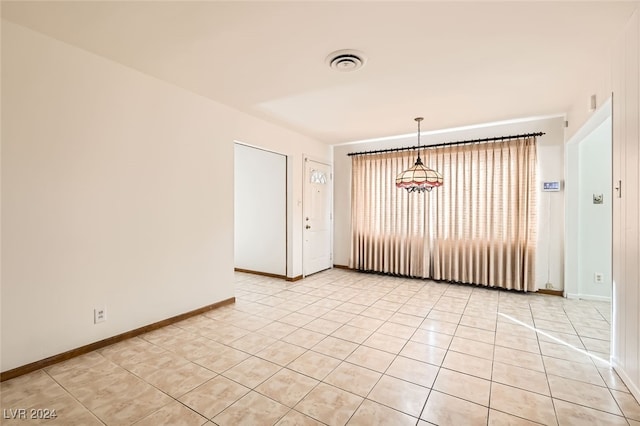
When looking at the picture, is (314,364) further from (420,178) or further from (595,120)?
(595,120)

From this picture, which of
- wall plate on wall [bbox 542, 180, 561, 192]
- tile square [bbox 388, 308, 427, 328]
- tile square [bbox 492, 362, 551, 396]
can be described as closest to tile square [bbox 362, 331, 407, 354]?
tile square [bbox 388, 308, 427, 328]

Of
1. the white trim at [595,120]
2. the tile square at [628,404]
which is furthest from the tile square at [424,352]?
the white trim at [595,120]

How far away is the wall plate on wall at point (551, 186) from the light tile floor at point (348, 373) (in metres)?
1.69

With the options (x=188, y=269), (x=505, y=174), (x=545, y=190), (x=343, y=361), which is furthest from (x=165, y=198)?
(x=545, y=190)

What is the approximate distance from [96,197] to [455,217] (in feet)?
16.1

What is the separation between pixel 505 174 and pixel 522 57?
247cm

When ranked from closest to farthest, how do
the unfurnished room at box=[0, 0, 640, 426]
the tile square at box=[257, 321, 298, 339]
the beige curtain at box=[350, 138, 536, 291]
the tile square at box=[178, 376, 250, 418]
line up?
1. the tile square at box=[178, 376, 250, 418]
2. the unfurnished room at box=[0, 0, 640, 426]
3. the tile square at box=[257, 321, 298, 339]
4. the beige curtain at box=[350, 138, 536, 291]

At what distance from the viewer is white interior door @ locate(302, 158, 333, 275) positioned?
5.55 m

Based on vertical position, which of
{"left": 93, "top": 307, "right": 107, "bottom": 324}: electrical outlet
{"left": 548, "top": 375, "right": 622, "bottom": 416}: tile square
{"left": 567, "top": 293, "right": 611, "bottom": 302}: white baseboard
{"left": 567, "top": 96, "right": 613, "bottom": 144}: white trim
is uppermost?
{"left": 567, "top": 96, "right": 613, "bottom": 144}: white trim

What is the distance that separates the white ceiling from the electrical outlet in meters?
2.28

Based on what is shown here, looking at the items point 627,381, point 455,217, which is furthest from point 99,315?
point 455,217

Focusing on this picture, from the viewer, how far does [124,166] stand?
2.89m

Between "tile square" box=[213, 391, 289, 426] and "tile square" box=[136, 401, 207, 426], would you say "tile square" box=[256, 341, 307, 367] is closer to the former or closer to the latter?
"tile square" box=[213, 391, 289, 426]

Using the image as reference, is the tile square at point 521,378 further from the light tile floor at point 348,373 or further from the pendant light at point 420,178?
the pendant light at point 420,178
